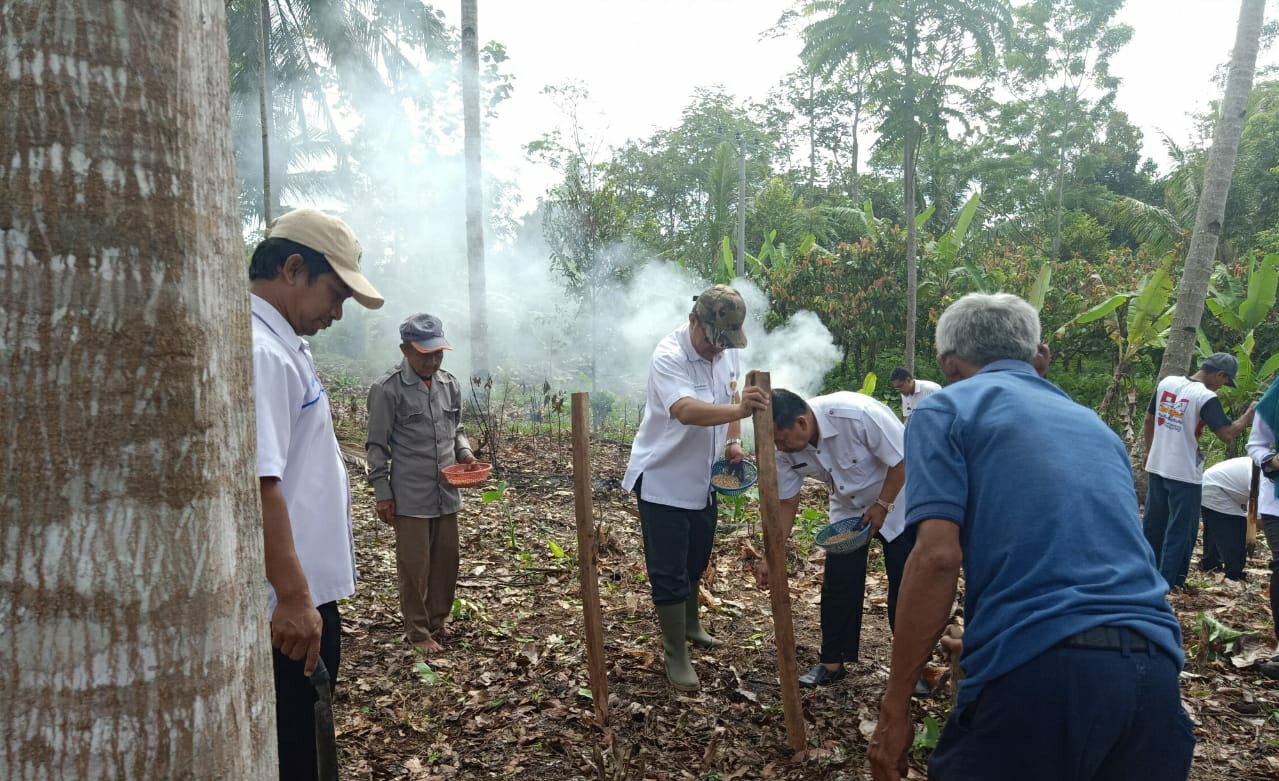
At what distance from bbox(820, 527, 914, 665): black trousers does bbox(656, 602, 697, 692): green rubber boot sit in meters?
0.80

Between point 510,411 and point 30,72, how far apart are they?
48.8 feet

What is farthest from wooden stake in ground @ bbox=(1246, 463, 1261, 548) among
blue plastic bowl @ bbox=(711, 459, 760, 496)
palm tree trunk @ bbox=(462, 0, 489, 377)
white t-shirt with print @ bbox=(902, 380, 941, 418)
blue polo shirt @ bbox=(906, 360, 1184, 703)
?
palm tree trunk @ bbox=(462, 0, 489, 377)

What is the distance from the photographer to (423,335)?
5059 millimetres

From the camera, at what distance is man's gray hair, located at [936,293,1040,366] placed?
2.46 m

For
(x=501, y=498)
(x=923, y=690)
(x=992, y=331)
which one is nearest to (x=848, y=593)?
(x=923, y=690)

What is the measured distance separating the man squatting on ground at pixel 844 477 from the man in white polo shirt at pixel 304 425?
7.56 feet

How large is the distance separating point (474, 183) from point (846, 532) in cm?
1178

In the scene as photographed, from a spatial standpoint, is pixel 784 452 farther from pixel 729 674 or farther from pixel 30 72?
pixel 30 72

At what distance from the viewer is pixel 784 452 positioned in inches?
170

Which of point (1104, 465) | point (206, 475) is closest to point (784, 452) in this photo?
point (1104, 465)

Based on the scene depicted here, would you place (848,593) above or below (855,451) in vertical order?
below

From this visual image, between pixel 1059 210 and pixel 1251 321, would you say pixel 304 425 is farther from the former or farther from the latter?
pixel 1059 210

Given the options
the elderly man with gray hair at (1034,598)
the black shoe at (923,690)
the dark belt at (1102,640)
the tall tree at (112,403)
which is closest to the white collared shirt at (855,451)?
the black shoe at (923,690)

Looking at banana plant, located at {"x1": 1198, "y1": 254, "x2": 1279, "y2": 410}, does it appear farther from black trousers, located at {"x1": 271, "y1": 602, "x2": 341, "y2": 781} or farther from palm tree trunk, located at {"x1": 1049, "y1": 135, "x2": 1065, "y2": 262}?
palm tree trunk, located at {"x1": 1049, "y1": 135, "x2": 1065, "y2": 262}
